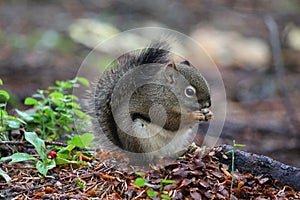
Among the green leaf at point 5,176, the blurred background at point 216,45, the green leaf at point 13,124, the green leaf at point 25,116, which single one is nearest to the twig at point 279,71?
the blurred background at point 216,45

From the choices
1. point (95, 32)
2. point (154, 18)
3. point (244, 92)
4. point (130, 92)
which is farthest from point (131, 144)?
point (154, 18)

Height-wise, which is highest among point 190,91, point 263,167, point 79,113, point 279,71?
point 279,71

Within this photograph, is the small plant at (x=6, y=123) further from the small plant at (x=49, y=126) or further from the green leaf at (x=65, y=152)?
the green leaf at (x=65, y=152)

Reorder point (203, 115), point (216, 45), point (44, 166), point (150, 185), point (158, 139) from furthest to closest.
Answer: point (216, 45), point (203, 115), point (158, 139), point (44, 166), point (150, 185)

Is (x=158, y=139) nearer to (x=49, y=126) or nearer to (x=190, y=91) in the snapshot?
(x=190, y=91)

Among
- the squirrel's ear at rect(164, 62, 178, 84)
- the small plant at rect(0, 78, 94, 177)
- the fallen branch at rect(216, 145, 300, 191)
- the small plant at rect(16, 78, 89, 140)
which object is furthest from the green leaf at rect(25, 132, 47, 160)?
the fallen branch at rect(216, 145, 300, 191)

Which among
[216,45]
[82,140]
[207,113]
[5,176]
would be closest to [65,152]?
[82,140]

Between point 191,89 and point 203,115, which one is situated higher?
point 191,89
